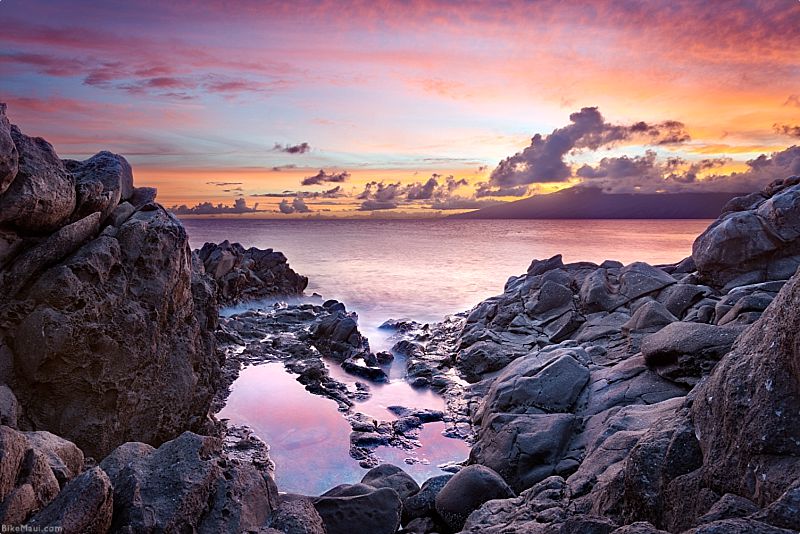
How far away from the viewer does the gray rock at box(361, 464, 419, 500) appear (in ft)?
37.4

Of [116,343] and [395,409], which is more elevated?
[116,343]

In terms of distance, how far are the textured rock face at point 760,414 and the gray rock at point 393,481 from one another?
6529 mm

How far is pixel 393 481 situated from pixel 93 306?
707cm

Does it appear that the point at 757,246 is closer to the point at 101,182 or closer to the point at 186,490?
the point at 186,490

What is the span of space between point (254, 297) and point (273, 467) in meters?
24.9

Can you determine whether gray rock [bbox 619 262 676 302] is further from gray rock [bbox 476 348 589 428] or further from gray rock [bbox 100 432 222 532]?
gray rock [bbox 100 432 222 532]

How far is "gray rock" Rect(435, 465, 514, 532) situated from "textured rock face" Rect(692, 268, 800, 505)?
4795 mm

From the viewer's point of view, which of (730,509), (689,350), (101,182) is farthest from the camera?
(689,350)

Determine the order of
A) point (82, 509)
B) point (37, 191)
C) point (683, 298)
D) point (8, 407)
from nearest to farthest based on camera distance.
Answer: point (82, 509) < point (8, 407) < point (37, 191) < point (683, 298)

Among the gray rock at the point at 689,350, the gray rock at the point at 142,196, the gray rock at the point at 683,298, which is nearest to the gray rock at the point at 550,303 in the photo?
the gray rock at the point at 683,298

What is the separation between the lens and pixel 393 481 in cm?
1159

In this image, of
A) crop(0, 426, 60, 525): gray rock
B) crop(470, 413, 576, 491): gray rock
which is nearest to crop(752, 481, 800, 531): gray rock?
crop(0, 426, 60, 525): gray rock

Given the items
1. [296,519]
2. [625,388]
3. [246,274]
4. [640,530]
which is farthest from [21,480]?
[246,274]

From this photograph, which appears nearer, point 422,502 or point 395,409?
point 422,502
